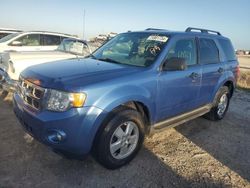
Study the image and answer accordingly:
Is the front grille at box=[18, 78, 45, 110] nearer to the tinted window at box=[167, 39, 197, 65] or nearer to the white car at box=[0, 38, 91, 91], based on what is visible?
the tinted window at box=[167, 39, 197, 65]

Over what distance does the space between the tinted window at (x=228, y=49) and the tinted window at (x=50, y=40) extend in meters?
6.29

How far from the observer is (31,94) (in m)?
3.40

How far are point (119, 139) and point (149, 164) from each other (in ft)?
2.00

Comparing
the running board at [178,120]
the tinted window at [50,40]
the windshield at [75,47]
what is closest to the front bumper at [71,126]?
the running board at [178,120]

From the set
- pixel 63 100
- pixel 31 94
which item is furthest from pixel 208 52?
pixel 31 94

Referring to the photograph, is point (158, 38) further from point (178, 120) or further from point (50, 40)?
point (50, 40)

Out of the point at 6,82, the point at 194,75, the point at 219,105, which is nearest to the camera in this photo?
the point at 194,75

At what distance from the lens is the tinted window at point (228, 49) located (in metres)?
5.73

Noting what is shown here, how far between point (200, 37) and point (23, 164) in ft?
12.0

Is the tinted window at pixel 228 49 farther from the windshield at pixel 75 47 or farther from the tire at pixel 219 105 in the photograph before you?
the windshield at pixel 75 47

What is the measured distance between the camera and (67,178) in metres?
3.33

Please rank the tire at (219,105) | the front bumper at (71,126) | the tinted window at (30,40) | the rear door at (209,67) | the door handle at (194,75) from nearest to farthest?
the front bumper at (71,126) → the door handle at (194,75) → the rear door at (209,67) → the tire at (219,105) → the tinted window at (30,40)

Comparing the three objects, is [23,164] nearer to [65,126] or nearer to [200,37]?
[65,126]

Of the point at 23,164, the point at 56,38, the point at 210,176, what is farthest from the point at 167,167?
the point at 56,38
